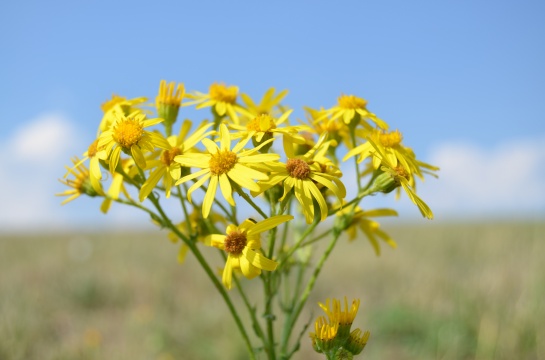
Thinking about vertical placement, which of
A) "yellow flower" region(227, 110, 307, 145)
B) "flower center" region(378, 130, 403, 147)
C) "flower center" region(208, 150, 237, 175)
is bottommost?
"flower center" region(208, 150, 237, 175)

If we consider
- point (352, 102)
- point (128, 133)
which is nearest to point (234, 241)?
point (128, 133)

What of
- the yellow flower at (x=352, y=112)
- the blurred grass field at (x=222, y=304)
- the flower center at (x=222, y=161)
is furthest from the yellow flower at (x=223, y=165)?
the blurred grass field at (x=222, y=304)

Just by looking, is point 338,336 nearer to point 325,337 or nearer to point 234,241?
point 325,337

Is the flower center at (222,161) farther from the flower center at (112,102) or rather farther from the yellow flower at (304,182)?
the flower center at (112,102)

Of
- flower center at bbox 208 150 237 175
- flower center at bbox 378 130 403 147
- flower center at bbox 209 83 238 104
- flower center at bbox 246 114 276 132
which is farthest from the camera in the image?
flower center at bbox 209 83 238 104

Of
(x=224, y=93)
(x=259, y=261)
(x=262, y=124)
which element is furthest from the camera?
(x=224, y=93)

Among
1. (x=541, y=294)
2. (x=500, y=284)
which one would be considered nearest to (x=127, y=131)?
(x=541, y=294)

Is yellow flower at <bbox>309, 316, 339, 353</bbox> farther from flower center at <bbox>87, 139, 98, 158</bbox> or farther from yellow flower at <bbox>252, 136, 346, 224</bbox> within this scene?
flower center at <bbox>87, 139, 98, 158</bbox>

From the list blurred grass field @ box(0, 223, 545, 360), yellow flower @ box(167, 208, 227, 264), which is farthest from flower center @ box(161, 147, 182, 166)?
blurred grass field @ box(0, 223, 545, 360)
